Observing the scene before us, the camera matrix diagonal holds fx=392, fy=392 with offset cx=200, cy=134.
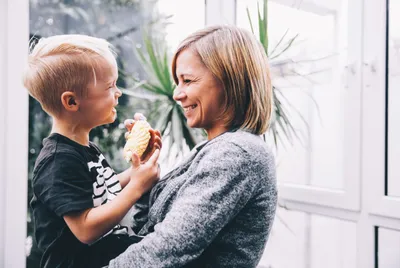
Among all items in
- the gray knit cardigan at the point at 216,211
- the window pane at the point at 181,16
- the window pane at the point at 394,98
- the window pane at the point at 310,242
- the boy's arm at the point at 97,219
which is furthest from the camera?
the window pane at the point at 181,16

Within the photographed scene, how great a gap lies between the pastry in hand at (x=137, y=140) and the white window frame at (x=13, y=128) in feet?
3.64

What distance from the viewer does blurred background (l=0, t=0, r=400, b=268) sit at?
161 cm

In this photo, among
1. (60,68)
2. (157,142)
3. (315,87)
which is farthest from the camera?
(315,87)

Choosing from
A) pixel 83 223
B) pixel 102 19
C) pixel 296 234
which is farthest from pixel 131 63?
pixel 83 223

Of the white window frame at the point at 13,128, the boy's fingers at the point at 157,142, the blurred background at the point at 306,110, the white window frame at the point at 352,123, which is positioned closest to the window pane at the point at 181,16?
the blurred background at the point at 306,110

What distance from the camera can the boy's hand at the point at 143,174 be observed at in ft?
3.21

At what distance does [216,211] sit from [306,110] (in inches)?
50.6

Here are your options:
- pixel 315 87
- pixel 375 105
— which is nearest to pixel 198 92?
pixel 375 105

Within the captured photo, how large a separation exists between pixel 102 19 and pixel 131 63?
0.97 ft

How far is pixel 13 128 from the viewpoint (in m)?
1.95

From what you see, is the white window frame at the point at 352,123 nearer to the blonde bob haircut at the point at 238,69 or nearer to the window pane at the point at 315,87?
the window pane at the point at 315,87

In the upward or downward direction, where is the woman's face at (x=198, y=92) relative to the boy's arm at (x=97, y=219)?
upward

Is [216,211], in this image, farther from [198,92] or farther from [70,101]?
[70,101]

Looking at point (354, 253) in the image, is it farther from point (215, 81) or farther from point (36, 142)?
point (36, 142)
